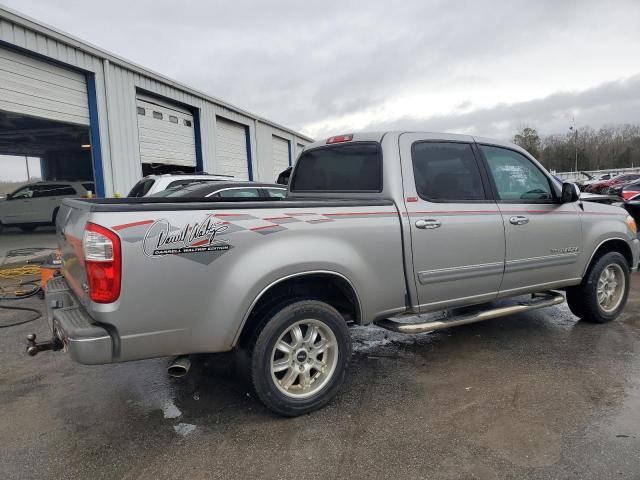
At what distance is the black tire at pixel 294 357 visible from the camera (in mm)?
2951

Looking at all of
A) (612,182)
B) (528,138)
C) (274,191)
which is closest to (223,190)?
(274,191)

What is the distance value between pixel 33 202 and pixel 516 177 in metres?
17.2

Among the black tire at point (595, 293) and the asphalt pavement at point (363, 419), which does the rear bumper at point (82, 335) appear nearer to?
the asphalt pavement at point (363, 419)

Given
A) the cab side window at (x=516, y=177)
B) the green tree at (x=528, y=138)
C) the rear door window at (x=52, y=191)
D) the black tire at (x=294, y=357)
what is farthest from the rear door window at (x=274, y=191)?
the green tree at (x=528, y=138)

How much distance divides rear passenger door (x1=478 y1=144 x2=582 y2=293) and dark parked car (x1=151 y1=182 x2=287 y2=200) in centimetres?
310

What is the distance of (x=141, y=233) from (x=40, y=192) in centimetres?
1683

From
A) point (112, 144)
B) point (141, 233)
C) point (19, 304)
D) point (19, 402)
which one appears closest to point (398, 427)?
point (141, 233)

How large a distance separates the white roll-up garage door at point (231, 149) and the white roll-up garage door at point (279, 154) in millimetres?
3179

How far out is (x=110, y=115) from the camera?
11664mm

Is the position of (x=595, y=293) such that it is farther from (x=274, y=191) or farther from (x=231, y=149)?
(x=231, y=149)

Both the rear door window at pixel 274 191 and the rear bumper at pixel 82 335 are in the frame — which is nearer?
the rear bumper at pixel 82 335

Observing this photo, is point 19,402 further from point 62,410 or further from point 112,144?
point 112,144

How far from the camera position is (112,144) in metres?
11.7

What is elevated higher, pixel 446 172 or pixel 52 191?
pixel 52 191
